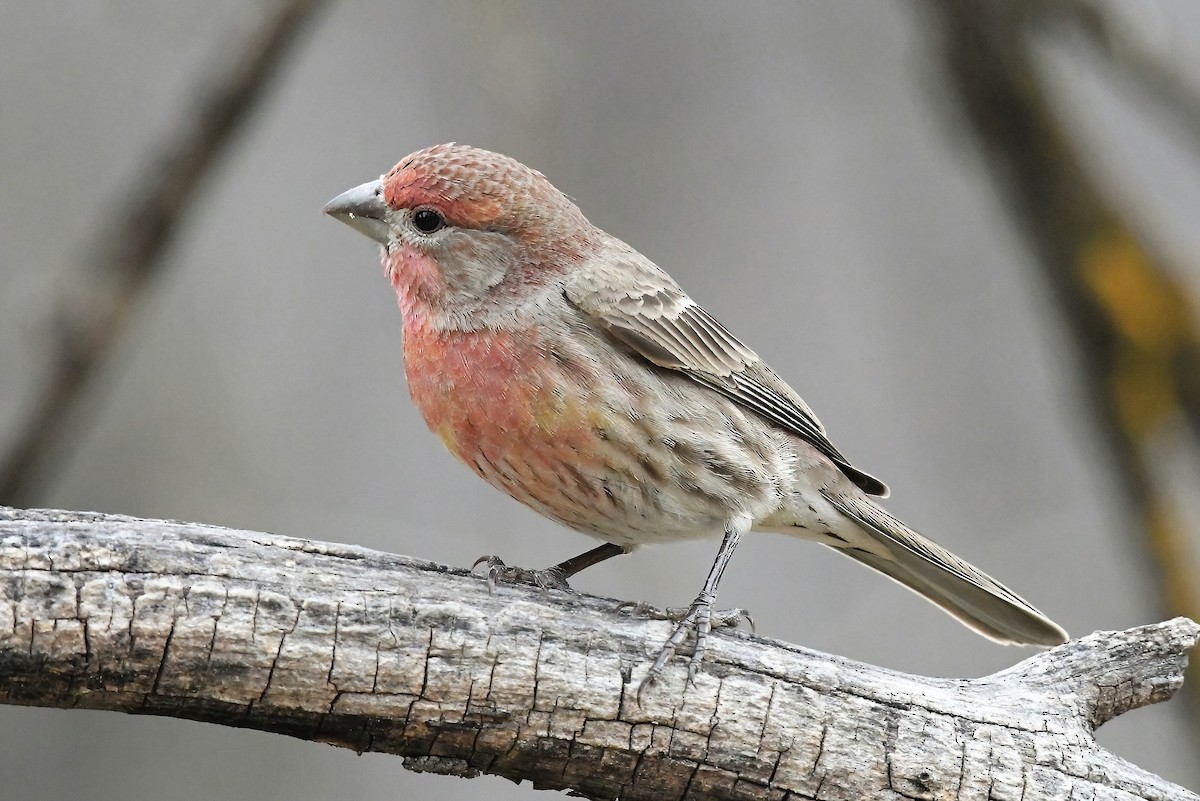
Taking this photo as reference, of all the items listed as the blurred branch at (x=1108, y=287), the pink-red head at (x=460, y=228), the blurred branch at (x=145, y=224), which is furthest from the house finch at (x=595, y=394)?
the blurred branch at (x=1108, y=287)

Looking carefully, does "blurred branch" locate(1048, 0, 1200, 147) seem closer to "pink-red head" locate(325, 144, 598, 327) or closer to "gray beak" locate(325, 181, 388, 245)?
"pink-red head" locate(325, 144, 598, 327)

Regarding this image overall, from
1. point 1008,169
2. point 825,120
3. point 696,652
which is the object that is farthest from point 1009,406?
point 696,652

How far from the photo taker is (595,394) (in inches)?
151

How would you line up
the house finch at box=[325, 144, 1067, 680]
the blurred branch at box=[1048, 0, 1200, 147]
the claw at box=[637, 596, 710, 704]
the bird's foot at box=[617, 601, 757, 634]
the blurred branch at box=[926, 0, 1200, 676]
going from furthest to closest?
the blurred branch at box=[926, 0, 1200, 676], the blurred branch at box=[1048, 0, 1200, 147], the house finch at box=[325, 144, 1067, 680], the bird's foot at box=[617, 601, 757, 634], the claw at box=[637, 596, 710, 704]

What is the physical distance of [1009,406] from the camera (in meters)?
7.57

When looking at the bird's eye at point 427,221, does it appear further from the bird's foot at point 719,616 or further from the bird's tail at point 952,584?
the bird's tail at point 952,584

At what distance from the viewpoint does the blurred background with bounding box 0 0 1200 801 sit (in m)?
5.30

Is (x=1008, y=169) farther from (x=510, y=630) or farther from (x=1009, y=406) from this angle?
(x=510, y=630)

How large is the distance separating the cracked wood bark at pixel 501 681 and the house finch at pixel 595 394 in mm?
343

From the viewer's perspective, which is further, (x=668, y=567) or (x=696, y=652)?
(x=668, y=567)

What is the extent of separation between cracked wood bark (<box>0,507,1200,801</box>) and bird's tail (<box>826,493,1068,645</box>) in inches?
24.7

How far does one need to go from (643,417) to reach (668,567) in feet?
6.33

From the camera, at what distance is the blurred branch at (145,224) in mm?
4496

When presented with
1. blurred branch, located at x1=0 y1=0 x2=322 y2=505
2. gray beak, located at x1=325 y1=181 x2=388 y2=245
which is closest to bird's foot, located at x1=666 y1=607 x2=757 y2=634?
gray beak, located at x1=325 y1=181 x2=388 y2=245
